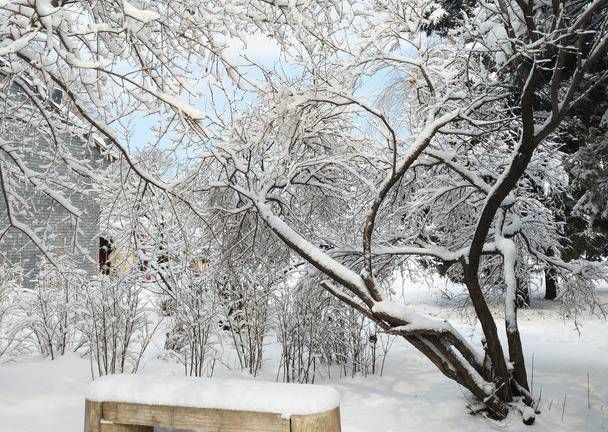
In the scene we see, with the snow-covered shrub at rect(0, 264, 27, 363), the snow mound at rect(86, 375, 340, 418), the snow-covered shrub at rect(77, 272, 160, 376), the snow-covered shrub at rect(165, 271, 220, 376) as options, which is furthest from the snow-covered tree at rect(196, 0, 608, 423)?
the snow-covered shrub at rect(0, 264, 27, 363)

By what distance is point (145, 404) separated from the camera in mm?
3047

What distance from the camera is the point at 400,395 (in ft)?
23.2

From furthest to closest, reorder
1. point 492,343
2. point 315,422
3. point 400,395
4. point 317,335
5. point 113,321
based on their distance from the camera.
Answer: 1. point 317,335
2. point 113,321
3. point 400,395
4. point 492,343
5. point 315,422

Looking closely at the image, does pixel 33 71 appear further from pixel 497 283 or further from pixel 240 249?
pixel 497 283

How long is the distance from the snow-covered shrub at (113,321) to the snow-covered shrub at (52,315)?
0.46 m

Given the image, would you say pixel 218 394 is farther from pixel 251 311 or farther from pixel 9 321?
pixel 9 321

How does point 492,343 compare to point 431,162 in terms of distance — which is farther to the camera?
point 431,162

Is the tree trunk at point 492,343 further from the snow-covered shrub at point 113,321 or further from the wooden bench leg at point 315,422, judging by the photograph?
the snow-covered shrub at point 113,321

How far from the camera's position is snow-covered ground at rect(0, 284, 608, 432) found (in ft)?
19.5

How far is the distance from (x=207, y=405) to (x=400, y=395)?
4596 mm

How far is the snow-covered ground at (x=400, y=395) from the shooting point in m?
5.96

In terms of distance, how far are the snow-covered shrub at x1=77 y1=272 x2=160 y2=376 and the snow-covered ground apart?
383mm

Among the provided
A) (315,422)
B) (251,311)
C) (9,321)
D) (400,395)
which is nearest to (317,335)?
(251,311)

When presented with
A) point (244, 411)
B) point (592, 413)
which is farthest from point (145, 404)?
point (592, 413)
